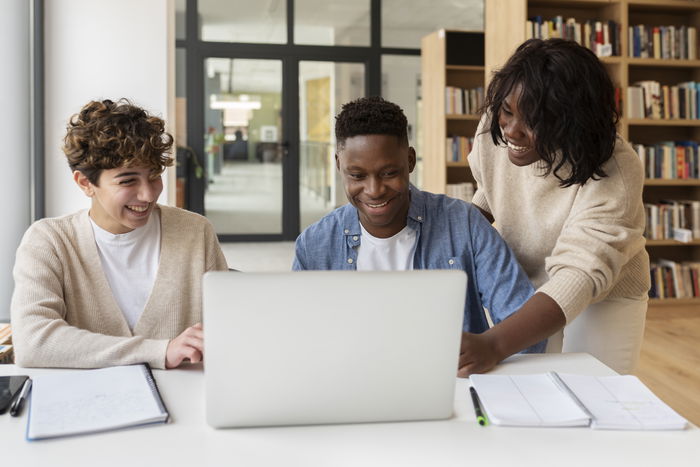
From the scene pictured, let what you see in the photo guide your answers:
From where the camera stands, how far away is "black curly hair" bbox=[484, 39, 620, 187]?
4.92ft

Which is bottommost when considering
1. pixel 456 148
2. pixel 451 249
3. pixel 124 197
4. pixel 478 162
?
pixel 451 249

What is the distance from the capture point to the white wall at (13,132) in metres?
2.94

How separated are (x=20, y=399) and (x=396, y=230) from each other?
0.87m

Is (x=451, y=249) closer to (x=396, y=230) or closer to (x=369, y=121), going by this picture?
(x=396, y=230)

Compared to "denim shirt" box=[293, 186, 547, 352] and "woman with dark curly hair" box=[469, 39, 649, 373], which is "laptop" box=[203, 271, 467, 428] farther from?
"denim shirt" box=[293, 186, 547, 352]

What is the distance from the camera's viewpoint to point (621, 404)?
1146mm

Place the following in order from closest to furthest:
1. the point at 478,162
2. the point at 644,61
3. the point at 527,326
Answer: the point at 527,326 < the point at 478,162 < the point at 644,61

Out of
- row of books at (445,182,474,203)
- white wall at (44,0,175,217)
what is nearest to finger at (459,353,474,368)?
white wall at (44,0,175,217)

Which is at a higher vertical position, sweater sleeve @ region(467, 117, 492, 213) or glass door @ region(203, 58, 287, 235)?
glass door @ region(203, 58, 287, 235)

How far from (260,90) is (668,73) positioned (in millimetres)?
4378

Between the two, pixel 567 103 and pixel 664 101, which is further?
pixel 664 101

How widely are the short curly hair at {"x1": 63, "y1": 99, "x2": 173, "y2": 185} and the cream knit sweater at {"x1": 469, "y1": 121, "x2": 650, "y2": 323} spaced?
0.79 m

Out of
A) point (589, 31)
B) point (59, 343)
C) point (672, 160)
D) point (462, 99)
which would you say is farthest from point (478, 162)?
point (462, 99)

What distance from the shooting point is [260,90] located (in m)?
8.10
